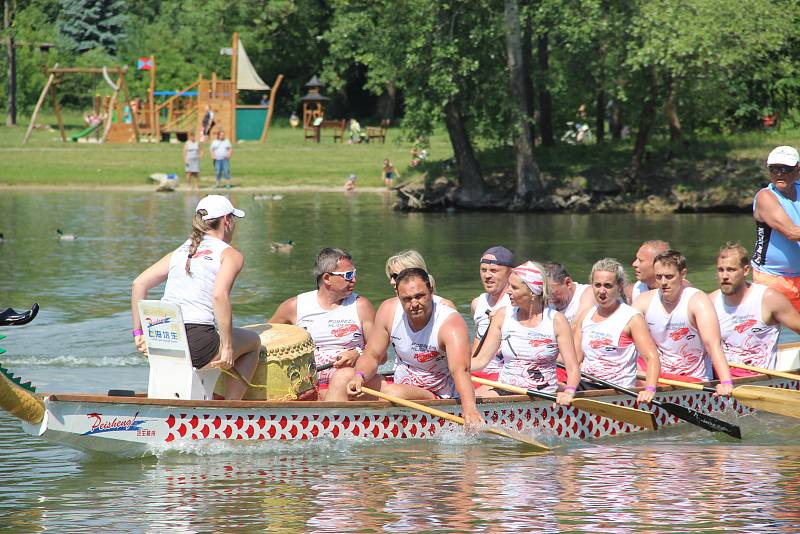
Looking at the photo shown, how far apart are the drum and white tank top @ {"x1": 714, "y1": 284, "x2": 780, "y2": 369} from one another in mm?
3838

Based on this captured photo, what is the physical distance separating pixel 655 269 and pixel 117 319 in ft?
28.0

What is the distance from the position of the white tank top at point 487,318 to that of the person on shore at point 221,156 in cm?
2648


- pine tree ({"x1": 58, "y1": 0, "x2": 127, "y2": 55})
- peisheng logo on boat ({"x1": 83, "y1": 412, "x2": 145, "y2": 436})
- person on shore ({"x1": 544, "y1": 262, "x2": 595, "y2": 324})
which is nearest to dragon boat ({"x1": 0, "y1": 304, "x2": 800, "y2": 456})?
peisheng logo on boat ({"x1": 83, "y1": 412, "x2": 145, "y2": 436})

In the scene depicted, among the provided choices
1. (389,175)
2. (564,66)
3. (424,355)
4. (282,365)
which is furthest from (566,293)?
(389,175)

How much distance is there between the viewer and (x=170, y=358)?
9.40m

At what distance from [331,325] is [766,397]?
3.57 m

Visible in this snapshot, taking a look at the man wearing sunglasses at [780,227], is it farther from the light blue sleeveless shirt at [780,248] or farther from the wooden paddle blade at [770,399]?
the wooden paddle blade at [770,399]

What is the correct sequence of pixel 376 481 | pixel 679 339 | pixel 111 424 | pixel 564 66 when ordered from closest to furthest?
pixel 376 481 → pixel 111 424 → pixel 679 339 → pixel 564 66

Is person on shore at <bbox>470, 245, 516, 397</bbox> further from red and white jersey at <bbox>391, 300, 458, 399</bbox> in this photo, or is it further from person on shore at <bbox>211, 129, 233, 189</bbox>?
person on shore at <bbox>211, 129, 233, 189</bbox>

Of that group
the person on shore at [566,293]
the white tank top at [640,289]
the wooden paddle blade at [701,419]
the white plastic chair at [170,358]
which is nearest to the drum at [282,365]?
the white plastic chair at [170,358]

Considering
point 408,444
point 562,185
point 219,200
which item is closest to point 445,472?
point 408,444

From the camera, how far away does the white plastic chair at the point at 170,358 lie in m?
9.20

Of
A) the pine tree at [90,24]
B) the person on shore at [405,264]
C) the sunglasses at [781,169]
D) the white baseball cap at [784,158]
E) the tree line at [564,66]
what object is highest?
the pine tree at [90,24]

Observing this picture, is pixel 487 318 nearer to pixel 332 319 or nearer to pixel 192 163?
pixel 332 319
